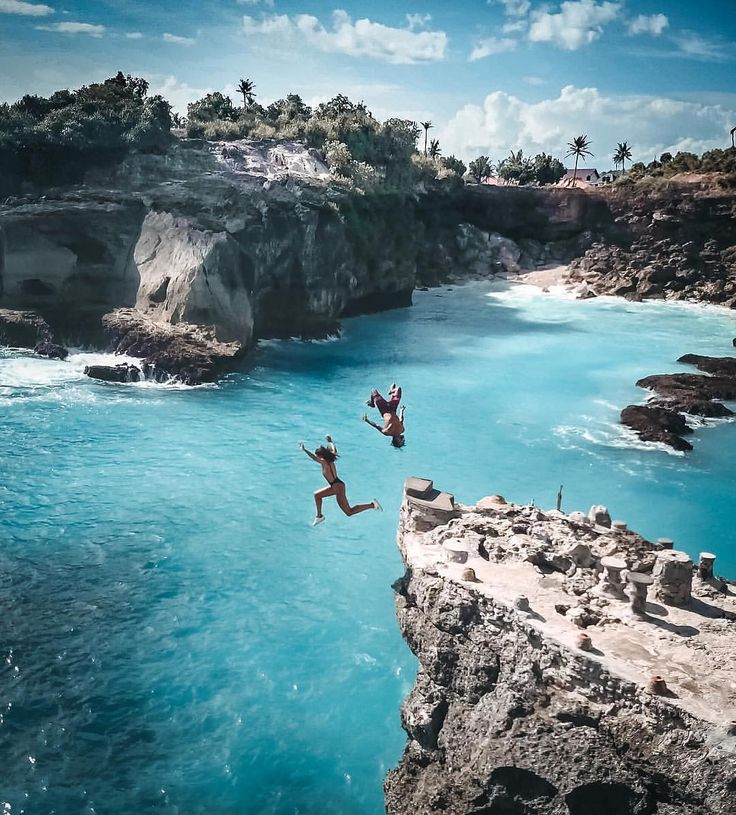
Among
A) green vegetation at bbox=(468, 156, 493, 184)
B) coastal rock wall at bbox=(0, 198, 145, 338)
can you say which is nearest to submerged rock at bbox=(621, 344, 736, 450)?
coastal rock wall at bbox=(0, 198, 145, 338)

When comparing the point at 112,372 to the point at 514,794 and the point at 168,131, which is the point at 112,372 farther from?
the point at 514,794

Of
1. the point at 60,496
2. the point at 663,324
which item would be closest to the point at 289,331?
the point at 60,496

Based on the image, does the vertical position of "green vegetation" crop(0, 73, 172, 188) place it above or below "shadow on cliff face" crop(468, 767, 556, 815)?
above

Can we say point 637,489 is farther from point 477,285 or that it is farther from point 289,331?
point 477,285

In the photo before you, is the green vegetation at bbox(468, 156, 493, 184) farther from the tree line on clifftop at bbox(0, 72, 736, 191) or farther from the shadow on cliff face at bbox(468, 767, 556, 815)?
the shadow on cliff face at bbox(468, 767, 556, 815)

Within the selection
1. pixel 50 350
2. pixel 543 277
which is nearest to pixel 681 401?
pixel 50 350
